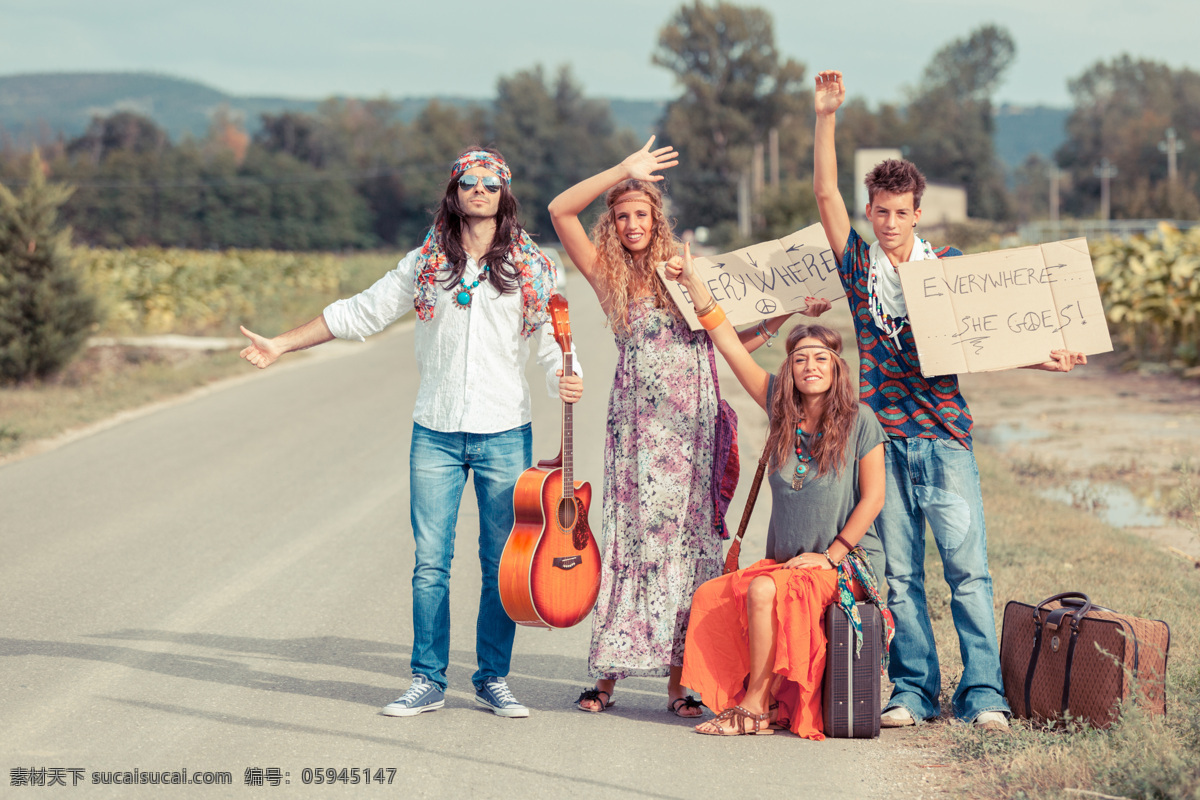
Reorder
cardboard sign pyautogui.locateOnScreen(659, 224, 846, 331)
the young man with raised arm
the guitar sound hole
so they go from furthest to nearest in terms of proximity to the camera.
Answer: cardboard sign pyautogui.locateOnScreen(659, 224, 846, 331) < the guitar sound hole < the young man with raised arm

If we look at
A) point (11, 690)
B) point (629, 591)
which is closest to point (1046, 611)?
point (629, 591)

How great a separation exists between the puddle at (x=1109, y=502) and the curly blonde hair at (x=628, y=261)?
5.18 metres

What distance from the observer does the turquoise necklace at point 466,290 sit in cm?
454

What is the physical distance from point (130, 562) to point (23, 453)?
4.51 m

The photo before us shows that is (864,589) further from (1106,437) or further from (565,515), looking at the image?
(1106,437)

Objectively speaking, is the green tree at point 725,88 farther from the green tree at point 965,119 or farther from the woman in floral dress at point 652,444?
the woman in floral dress at point 652,444

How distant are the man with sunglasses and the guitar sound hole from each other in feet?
0.86

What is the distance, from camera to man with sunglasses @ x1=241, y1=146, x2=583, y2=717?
4562mm

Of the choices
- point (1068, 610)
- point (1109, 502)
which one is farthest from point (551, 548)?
point (1109, 502)

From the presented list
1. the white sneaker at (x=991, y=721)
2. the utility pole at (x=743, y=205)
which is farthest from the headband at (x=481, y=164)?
the utility pole at (x=743, y=205)

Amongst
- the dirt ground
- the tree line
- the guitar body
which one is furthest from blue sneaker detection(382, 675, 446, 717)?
the tree line

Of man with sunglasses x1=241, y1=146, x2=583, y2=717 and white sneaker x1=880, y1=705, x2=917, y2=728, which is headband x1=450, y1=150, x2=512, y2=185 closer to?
man with sunglasses x1=241, y1=146, x2=583, y2=717

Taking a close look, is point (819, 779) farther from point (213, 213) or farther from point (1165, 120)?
point (1165, 120)

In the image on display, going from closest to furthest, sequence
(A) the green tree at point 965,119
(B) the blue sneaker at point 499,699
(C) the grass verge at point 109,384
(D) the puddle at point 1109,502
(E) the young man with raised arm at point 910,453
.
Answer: (E) the young man with raised arm at point 910,453 < (B) the blue sneaker at point 499,699 < (D) the puddle at point 1109,502 < (C) the grass verge at point 109,384 < (A) the green tree at point 965,119
